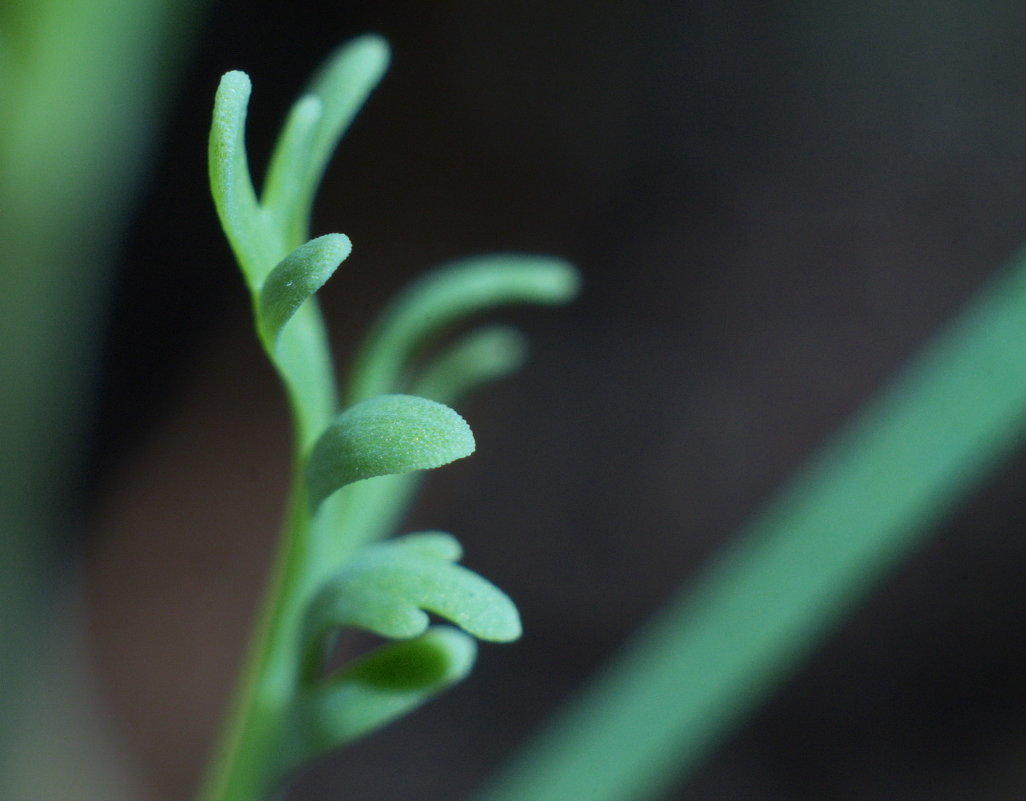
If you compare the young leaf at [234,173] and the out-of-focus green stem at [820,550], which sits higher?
the young leaf at [234,173]

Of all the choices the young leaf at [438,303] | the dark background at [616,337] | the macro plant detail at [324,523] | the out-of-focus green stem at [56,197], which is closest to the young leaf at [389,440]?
the macro plant detail at [324,523]

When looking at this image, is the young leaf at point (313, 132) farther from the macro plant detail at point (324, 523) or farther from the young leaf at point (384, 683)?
the young leaf at point (384, 683)

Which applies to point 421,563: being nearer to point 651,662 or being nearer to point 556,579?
point 651,662

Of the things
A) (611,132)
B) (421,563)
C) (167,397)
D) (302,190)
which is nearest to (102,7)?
(302,190)

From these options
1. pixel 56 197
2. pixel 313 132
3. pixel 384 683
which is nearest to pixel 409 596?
pixel 384 683

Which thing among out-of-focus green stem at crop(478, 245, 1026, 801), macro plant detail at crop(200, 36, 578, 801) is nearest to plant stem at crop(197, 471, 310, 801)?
macro plant detail at crop(200, 36, 578, 801)

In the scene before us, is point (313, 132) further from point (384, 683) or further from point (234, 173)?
point (384, 683)

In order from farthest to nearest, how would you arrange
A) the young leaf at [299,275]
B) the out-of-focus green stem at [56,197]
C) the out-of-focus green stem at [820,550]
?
the out-of-focus green stem at [56,197] → the out-of-focus green stem at [820,550] → the young leaf at [299,275]
